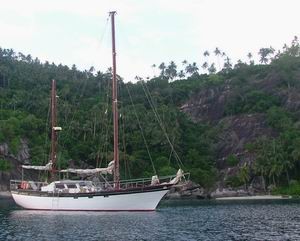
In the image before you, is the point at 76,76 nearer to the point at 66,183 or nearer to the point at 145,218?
the point at 66,183

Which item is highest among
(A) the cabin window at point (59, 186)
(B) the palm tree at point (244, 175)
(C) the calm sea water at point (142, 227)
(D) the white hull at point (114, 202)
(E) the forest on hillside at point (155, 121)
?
(E) the forest on hillside at point (155, 121)

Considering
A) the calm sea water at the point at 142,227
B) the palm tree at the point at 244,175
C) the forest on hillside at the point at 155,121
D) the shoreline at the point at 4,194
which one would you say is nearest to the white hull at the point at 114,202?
the calm sea water at the point at 142,227

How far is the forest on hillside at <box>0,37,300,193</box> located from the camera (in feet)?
377

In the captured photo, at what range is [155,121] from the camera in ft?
445

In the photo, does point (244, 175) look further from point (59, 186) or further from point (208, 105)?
point (59, 186)

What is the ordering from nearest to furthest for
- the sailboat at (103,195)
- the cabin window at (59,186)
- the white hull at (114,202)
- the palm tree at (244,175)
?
the sailboat at (103,195) < the white hull at (114,202) < the cabin window at (59,186) < the palm tree at (244,175)

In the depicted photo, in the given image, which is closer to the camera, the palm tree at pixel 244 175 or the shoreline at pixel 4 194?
the shoreline at pixel 4 194

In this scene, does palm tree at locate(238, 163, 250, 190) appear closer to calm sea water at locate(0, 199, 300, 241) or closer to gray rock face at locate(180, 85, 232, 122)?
gray rock face at locate(180, 85, 232, 122)

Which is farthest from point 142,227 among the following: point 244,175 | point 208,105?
point 208,105

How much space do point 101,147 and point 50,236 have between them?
7870 cm

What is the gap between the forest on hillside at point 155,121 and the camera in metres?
115

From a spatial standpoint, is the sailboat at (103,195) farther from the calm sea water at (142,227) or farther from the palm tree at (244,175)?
the palm tree at (244,175)

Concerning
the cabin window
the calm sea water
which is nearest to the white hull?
the cabin window

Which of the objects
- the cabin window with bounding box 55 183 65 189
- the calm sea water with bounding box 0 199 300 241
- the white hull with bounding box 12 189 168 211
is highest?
the cabin window with bounding box 55 183 65 189
